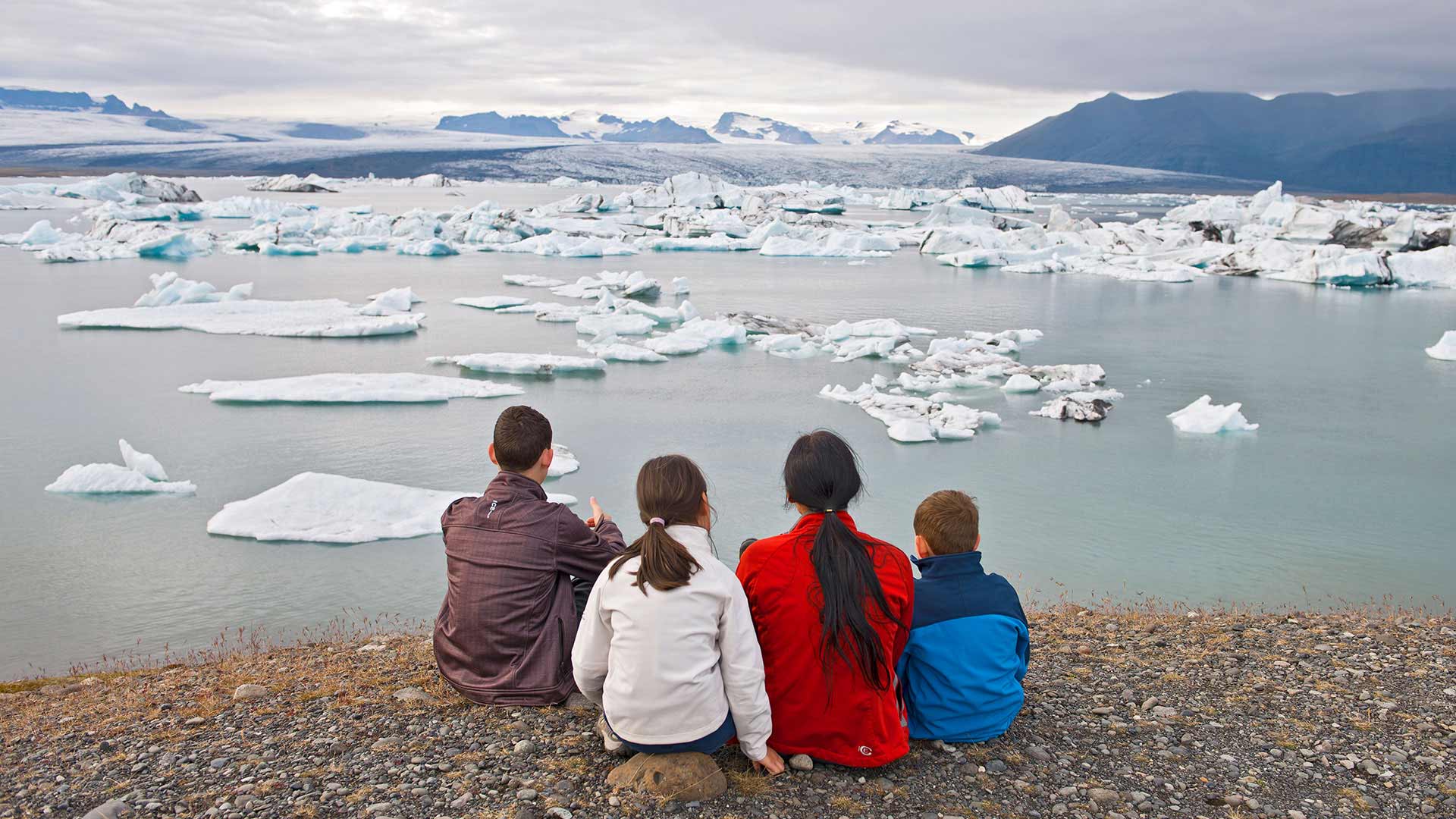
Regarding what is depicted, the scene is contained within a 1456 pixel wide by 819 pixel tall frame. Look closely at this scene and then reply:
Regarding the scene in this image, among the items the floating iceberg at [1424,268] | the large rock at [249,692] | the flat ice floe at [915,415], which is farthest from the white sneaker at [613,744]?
the floating iceberg at [1424,268]

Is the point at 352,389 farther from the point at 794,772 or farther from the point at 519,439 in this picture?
the point at 794,772

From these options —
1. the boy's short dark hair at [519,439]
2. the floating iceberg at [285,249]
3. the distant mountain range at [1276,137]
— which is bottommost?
the floating iceberg at [285,249]

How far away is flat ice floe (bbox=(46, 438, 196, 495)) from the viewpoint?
264 inches

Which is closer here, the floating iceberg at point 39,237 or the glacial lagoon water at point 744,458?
the glacial lagoon water at point 744,458

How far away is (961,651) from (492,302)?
14.3 meters

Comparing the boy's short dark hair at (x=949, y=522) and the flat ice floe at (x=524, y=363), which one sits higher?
the boy's short dark hair at (x=949, y=522)

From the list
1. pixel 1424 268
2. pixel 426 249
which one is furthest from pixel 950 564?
pixel 1424 268

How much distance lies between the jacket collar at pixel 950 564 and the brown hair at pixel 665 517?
574 millimetres

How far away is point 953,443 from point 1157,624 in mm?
4648

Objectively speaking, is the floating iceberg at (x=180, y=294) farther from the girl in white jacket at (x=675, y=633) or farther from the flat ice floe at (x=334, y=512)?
the girl in white jacket at (x=675, y=633)

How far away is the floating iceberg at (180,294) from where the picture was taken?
48.6 ft

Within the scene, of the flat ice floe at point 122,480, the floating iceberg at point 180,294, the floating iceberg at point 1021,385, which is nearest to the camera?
the flat ice floe at point 122,480

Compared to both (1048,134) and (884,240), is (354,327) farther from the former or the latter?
(1048,134)

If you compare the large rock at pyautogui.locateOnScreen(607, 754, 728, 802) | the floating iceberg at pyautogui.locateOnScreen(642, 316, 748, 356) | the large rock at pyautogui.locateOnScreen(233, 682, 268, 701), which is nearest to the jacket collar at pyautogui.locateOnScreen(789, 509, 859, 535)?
the large rock at pyautogui.locateOnScreen(607, 754, 728, 802)
